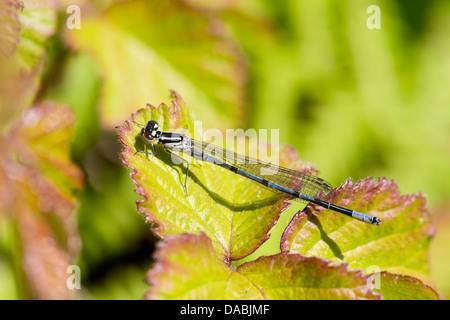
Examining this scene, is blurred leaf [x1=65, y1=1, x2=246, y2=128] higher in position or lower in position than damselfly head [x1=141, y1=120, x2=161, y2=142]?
higher

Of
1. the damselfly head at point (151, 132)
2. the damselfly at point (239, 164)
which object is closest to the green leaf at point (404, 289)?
the damselfly at point (239, 164)

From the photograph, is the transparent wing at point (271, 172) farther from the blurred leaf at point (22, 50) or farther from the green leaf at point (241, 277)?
the blurred leaf at point (22, 50)

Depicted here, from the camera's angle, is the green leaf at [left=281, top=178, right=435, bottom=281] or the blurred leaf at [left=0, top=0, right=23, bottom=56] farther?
the blurred leaf at [left=0, top=0, right=23, bottom=56]

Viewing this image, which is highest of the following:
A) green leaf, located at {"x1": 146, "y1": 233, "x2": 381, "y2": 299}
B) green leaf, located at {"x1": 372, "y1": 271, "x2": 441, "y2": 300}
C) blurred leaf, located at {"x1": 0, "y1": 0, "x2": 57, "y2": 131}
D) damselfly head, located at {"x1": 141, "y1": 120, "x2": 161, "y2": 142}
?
blurred leaf, located at {"x1": 0, "y1": 0, "x2": 57, "y2": 131}

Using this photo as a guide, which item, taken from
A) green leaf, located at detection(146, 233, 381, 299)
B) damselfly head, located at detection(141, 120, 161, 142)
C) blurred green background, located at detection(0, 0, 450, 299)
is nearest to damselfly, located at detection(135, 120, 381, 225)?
damselfly head, located at detection(141, 120, 161, 142)

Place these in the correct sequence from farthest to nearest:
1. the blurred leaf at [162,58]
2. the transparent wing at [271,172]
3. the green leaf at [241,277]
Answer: the blurred leaf at [162,58], the transparent wing at [271,172], the green leaf at [241,277]

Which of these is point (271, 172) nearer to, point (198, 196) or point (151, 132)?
point (198, 196)

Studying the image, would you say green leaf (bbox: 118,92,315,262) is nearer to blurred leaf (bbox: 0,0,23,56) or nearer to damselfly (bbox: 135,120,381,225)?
damselfly (bbox: 135,120,381,225)

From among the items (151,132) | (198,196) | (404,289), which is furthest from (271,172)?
(404,289)
